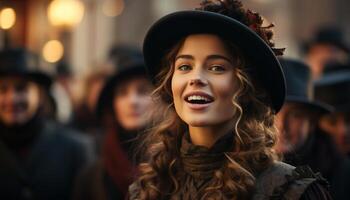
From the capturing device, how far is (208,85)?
416 centimetres

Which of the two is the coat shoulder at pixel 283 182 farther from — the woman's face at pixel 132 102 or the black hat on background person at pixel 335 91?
the black hat on background person at pixel 335 91

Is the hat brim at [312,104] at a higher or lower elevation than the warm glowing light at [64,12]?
higher

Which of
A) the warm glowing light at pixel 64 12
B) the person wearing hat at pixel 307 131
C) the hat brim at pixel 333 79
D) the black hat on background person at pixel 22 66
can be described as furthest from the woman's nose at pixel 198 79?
the warm glowing light at pixel 64 12

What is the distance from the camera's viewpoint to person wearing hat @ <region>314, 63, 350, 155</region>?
25.0ft

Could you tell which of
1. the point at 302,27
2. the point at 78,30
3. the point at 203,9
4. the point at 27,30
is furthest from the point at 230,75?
the point at 302,27

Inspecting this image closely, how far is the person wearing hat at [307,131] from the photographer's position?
620cm

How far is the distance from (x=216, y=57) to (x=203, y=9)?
0.27 metres

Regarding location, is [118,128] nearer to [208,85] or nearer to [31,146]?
[31,146]

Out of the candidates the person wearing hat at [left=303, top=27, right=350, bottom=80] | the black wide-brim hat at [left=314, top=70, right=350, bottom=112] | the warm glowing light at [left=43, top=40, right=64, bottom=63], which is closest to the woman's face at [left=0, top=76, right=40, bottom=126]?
the black wide-brim hat at [left=314, top=70, right=350, bottom=112]

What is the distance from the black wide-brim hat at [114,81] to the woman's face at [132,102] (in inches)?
1.4

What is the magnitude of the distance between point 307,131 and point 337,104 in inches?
47.4

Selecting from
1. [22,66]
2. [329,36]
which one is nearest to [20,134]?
[22,66]

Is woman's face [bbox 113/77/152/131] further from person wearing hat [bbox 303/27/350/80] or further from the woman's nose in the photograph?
person wearing hat [bbox 303/27/350/80]

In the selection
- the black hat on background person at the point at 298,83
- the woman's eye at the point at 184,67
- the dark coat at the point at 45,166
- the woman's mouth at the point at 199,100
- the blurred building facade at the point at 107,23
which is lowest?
the blurred building facade at the point at 107,23
